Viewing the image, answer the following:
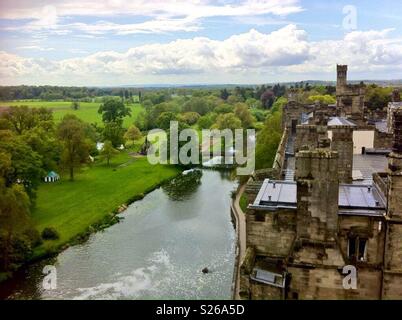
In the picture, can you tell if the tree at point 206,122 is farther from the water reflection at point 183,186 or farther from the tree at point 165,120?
the water reflection at point 183,186

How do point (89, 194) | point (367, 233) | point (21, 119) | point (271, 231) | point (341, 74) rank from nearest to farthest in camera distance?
point (367, 233), point (271, 231), point (341, 74), point (89, 194), point (21, 119)

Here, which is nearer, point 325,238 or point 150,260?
point 325,238

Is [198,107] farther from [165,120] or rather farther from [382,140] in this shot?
[382,140]

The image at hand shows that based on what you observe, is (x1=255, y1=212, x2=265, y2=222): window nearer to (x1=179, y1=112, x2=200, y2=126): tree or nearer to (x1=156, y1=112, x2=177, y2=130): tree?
(x1=156, y1=112, x2=177, y2=130): tree

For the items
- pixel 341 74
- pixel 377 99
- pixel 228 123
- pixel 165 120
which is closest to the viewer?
pixel 341 74

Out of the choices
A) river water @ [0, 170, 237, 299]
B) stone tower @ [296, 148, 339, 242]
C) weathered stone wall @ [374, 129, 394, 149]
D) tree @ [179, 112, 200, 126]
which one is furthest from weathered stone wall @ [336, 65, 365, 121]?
tree @ [179, 112, 200, 126]

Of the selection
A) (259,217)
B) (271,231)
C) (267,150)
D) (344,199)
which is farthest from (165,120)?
(271,231)
